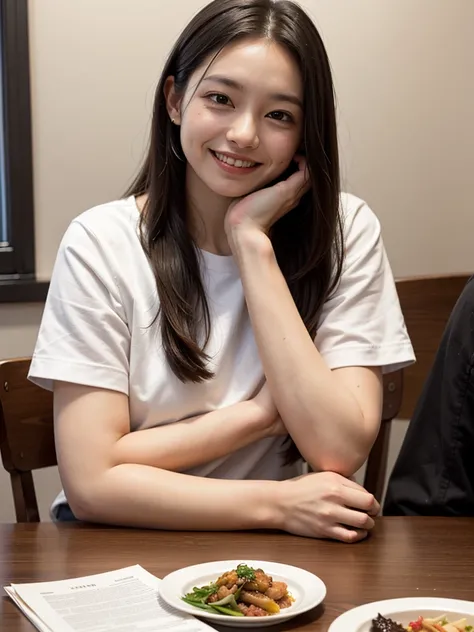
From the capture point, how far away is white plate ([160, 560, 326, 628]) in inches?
41.6

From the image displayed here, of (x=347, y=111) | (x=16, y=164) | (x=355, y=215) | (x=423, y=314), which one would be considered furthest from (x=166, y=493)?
(x=347, y=111)

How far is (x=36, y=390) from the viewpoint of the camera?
1689 mm

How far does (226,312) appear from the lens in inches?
68.1

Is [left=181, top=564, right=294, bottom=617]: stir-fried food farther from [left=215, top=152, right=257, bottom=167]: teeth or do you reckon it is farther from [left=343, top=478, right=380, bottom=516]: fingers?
[left=215, top=152, right=257, bottom=167]: teeth

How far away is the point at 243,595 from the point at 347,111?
2003mm

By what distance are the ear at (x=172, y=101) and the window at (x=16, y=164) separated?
0.89 m

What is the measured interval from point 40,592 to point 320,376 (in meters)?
0.61

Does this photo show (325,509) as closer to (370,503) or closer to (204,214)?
(370,503)

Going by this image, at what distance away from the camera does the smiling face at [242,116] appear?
161 centimetres

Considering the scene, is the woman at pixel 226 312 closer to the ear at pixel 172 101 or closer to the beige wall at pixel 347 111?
the ear at pixel 172 101

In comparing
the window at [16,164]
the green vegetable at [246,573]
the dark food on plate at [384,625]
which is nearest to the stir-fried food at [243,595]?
the green vegetable at [246,573]

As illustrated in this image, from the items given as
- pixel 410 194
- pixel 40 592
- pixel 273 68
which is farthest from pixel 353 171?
pixel 40 592

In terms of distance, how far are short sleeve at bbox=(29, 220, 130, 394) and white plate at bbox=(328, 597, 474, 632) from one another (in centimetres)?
63

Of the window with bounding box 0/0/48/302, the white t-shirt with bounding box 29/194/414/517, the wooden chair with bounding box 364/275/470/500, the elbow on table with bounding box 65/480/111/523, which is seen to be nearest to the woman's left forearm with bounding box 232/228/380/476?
the white t-shirt with bounding box 29/194/414/517
